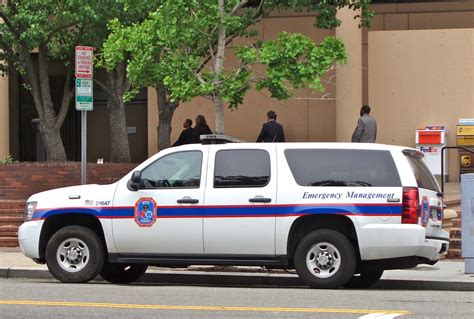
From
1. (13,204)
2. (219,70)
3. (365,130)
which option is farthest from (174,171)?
(365,130)

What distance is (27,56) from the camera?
19828 mm

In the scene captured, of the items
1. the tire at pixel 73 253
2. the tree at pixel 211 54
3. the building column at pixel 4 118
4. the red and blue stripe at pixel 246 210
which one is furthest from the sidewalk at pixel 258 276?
the building column at pixel 4 118

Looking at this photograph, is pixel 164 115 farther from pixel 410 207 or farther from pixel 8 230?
pixel 410 207

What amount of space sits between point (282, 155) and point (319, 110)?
39.6ft

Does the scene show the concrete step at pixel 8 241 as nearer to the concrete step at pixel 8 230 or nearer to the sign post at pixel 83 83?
the concrete step at pixel 8 230

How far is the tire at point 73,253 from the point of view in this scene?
12.3 meters

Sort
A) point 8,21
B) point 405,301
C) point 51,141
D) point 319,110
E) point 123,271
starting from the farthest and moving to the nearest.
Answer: point 319,110, point 51,141, point 8,21, point 123,271, point 405,301

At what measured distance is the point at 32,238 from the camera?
12.5 meters

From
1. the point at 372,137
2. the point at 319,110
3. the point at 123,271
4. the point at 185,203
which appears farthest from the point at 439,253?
the point at 319,110

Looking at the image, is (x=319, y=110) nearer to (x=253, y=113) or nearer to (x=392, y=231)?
(x=253, y=113)

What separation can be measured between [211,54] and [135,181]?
13.2 feet

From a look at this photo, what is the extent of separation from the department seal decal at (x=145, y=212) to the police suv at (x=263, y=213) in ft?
0.04

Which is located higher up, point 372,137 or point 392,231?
point 372,137

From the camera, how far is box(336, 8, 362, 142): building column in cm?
2227
